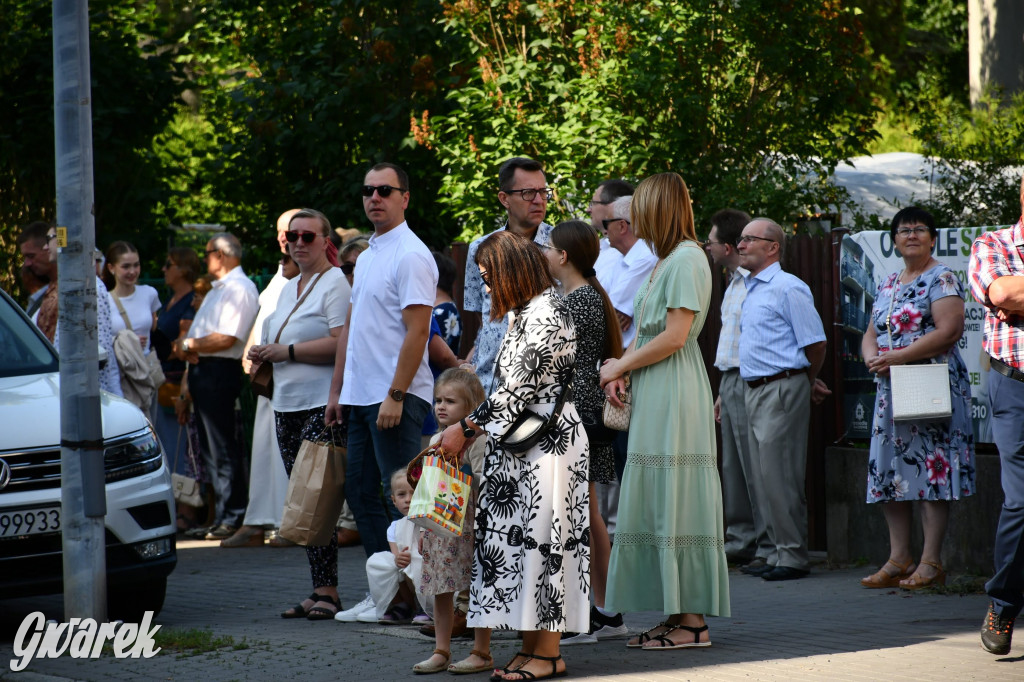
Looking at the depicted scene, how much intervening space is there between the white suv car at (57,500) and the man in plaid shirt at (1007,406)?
4192 millimetres

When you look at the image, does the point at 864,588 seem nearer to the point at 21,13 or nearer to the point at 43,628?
the point at 43,628

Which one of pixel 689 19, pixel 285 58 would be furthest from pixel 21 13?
pixel 689 19

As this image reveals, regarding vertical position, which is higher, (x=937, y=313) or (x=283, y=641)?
(x=937, y=313)

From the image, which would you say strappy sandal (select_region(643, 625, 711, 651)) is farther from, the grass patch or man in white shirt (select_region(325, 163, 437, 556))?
the grass patch

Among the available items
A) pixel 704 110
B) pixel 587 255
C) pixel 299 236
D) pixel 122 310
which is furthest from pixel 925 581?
pixel 122 310

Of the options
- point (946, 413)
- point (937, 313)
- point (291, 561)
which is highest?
point (937, 313)

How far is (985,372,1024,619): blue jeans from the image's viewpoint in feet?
20.0

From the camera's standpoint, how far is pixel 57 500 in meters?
7.01

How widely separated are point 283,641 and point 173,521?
1085 millimetres

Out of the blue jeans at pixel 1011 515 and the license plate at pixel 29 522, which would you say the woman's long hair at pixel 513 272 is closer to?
the blue jeans at pixel 1011 515

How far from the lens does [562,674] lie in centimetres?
586

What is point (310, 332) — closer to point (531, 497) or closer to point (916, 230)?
point (531, 497)

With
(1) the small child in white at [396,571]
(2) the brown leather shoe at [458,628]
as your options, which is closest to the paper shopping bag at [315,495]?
(1) the small child in white at [396,571]

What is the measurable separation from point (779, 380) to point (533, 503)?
335 cm
